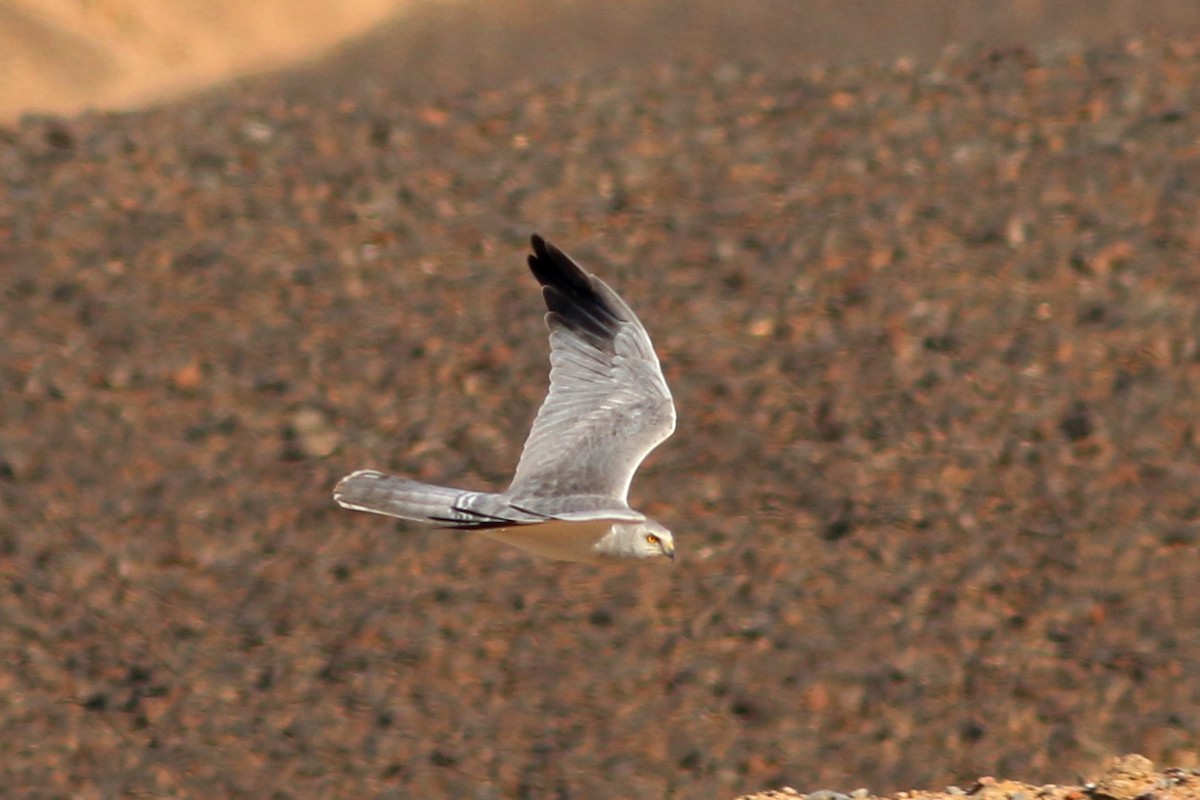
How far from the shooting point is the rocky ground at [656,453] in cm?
1270

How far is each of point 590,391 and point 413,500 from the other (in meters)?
1.77

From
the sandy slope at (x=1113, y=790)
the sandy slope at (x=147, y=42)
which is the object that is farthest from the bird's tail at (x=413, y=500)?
the sandy slope at (x=147, y=42)

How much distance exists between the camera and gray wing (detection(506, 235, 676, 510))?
9805 mm

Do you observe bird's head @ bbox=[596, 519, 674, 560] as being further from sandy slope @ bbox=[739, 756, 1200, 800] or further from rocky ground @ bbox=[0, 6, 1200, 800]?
rocky ground @ bbox=[0, 6, 1200, 800]

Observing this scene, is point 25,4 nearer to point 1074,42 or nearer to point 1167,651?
point 1074,42

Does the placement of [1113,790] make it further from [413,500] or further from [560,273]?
[560,273]

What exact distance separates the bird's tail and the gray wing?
2.57ft

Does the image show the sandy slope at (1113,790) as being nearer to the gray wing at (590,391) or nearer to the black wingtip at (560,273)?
the gray wing at (590,391)

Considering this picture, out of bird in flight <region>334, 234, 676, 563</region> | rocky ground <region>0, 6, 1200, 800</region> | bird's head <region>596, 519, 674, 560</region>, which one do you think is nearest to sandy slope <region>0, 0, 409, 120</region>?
rocky ground <region>0, 6, 1200, 800</region>

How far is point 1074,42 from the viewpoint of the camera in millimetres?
17016

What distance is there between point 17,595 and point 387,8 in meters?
9.68

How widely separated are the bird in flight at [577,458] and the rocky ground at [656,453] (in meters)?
2.96

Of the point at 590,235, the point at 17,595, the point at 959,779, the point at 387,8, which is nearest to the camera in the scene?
the point at 959,779

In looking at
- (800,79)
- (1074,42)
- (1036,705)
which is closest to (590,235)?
(800,79)
